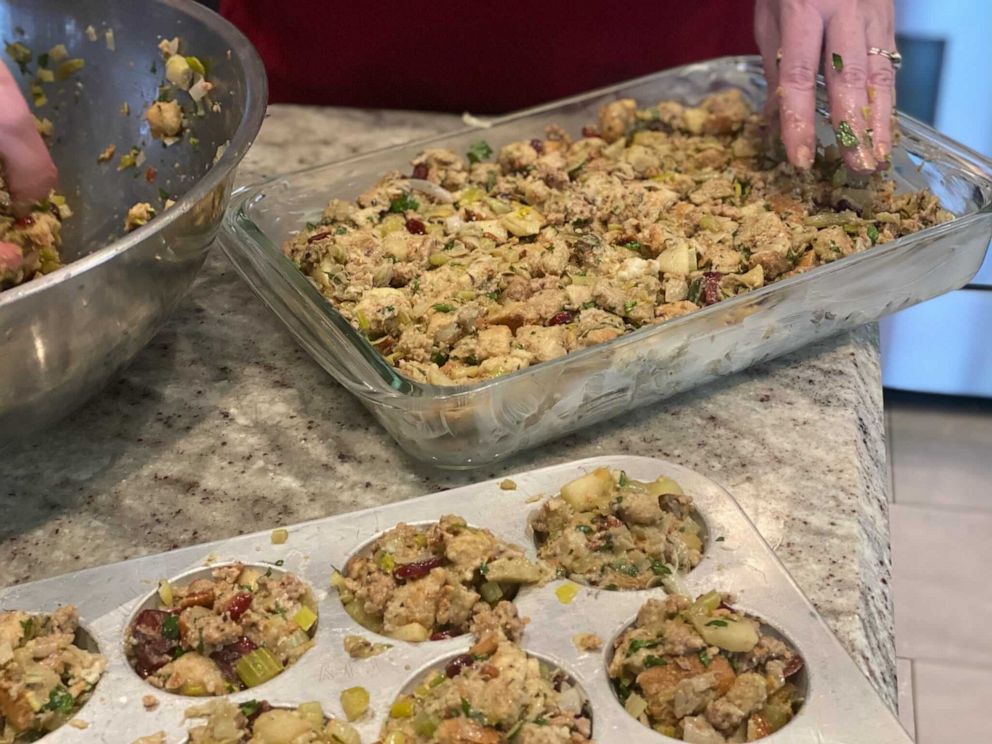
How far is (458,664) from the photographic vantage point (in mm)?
1228

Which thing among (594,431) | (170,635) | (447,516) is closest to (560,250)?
(594,431)

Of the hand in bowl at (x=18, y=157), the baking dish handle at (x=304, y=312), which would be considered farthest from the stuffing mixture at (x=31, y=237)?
the baking dish handle at (x=304, y=312)

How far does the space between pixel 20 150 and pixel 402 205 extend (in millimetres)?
665

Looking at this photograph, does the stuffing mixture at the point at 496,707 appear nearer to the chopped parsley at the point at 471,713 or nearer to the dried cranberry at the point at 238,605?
the chopped parsley at the point at 471,713

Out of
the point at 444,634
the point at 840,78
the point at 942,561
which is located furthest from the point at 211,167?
the point at 942,561

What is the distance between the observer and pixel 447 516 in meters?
1.37

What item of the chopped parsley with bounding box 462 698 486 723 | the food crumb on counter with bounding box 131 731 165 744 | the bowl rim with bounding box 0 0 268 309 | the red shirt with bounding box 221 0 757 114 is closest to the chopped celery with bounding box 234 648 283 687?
the food crumb on counter with bounding box 131 731 165 744

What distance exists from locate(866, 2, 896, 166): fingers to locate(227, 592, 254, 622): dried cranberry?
1.28 meters

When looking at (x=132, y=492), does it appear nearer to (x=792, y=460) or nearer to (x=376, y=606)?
(x=376, y=606)

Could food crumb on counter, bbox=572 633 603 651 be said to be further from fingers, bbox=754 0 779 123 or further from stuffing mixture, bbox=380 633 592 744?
fingers, bbox=754 0 779 123

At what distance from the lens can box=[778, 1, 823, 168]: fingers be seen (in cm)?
198

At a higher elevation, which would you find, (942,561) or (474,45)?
(474,45)

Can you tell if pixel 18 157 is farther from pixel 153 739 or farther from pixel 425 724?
pixel 425 724

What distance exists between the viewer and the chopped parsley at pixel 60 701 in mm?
1186
